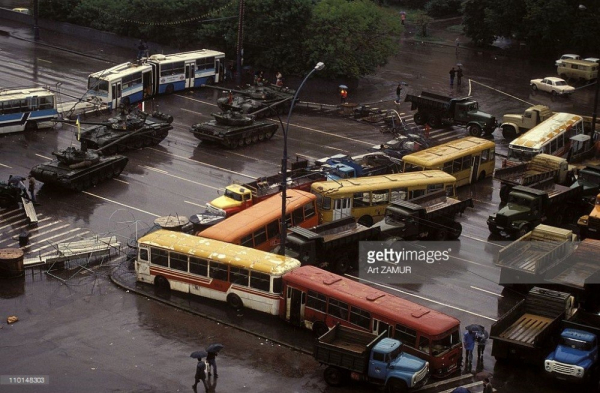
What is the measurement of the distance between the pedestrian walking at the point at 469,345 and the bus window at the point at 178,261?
12.2m

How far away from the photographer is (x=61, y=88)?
240 feet

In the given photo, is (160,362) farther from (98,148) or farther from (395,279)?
(98,148)

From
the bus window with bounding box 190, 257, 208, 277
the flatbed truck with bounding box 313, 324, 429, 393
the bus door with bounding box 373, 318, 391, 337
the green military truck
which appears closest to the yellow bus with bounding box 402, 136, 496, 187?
the green military truck

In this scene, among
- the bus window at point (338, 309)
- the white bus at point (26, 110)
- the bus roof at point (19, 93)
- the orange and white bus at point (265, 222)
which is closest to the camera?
the bus window at point (338, 309)

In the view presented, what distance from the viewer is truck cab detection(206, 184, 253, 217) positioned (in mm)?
47713

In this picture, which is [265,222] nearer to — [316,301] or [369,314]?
[316,301]

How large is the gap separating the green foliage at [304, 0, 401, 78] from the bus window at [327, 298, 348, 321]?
136ft

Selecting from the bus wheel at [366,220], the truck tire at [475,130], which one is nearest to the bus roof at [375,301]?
the bus wheel at [366,220]

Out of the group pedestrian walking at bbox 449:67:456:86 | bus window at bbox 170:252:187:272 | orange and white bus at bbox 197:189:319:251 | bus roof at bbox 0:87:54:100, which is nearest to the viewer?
bus window at bbox 170:252:187:272

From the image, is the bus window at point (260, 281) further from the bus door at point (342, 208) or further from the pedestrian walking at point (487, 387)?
the pedestrian walking at point (487, 387)

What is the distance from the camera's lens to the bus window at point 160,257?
41156 mm

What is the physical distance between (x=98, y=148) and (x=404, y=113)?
25186 mm

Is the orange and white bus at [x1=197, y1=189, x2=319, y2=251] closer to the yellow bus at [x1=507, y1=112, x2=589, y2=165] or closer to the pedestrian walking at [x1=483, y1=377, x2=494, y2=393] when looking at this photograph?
the pedestrian walking at [x1=483, y1=377, x2=494, y2=393]

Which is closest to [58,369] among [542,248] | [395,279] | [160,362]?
[160,362]
